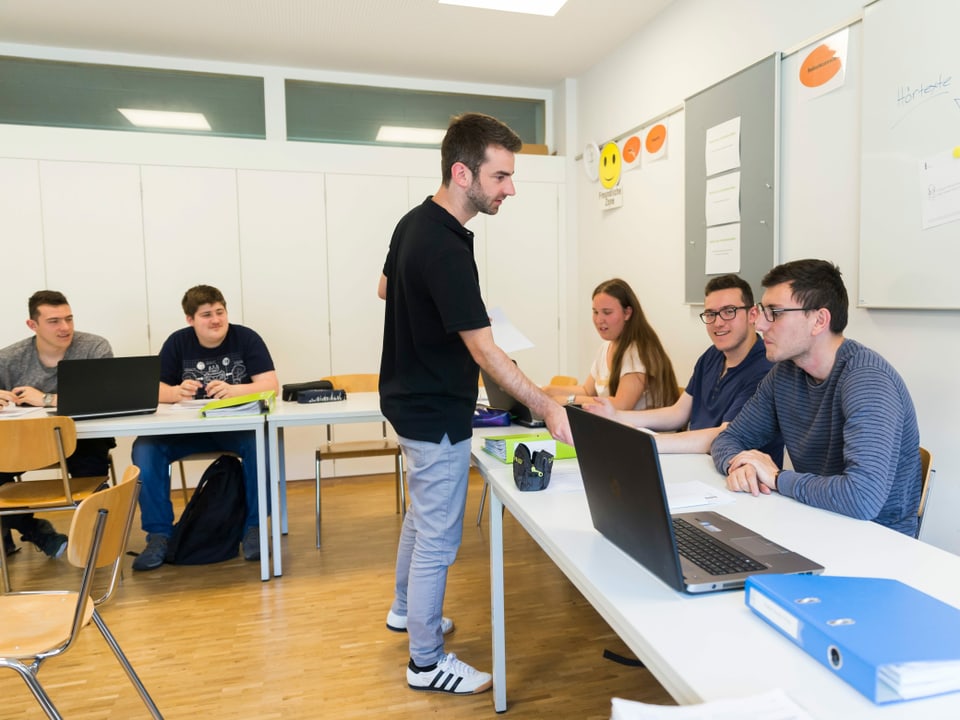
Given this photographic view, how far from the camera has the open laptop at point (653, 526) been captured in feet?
3.36

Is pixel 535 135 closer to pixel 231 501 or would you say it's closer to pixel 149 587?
pixel 231 501

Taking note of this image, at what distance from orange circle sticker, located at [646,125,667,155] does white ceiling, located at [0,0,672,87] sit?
0.65 m

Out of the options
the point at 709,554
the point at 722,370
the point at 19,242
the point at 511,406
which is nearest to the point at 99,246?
the point at 19,242

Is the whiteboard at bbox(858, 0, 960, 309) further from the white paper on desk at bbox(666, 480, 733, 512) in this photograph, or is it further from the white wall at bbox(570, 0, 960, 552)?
the white paper on desk at bbox(666, 480, 733, 512)

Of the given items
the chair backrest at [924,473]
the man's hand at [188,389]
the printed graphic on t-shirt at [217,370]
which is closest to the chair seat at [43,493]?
the man's hand at [188,389]

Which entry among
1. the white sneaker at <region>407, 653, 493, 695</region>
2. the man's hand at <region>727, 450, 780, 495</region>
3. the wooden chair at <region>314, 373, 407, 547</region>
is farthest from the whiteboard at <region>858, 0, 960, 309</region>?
the wooden chair at <region>314, 373, 407, 547</region>

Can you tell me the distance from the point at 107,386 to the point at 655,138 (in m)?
3.18

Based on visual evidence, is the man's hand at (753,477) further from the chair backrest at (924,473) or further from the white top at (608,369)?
the white top at (608,369)

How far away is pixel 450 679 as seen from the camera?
201 centimetres

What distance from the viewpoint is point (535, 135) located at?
5316 mm

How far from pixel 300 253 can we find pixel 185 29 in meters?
1.50

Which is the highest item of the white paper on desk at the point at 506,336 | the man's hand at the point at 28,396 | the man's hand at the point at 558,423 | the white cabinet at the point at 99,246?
the white cabinet at the point at 99,246

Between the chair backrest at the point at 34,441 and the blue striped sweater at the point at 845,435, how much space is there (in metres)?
2.35

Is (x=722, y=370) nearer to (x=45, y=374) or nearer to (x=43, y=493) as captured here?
(x=43, y=493)
